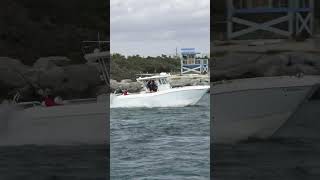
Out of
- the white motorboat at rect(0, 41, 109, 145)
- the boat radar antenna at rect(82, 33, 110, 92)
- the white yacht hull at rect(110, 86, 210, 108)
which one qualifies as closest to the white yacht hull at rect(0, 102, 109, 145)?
the white motorboat at rect(0, 41, 109, 145)

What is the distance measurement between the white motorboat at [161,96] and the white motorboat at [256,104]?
747 cm

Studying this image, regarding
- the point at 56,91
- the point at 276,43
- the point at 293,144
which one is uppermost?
the point at 276,43

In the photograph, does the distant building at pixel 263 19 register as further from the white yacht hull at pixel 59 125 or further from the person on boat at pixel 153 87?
the person on boat at pixel 153 87

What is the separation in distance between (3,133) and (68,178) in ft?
1.93

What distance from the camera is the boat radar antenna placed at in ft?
12.7

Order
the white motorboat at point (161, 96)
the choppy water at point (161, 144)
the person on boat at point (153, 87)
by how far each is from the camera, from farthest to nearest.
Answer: the person on boat at point (153, 87)
the white motorboat at point (161, 96)
the choppy water at point (161, 144)

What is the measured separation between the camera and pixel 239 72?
387 centimetres

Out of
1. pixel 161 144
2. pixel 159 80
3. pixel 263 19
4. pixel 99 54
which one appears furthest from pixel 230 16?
pixel 159 80

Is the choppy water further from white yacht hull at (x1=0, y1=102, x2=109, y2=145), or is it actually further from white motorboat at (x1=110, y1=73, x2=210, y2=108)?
white yacht hull at (x1=0, y1=102, x2=109, y2=145)

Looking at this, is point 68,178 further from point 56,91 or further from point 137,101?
point 137,101

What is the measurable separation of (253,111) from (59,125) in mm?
1442

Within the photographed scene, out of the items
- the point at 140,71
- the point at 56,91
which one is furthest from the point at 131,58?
the point at 56,91

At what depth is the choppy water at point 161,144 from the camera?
5.18 metres

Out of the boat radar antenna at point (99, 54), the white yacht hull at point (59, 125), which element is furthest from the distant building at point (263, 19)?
the white yacht hull at point (59, 125)
